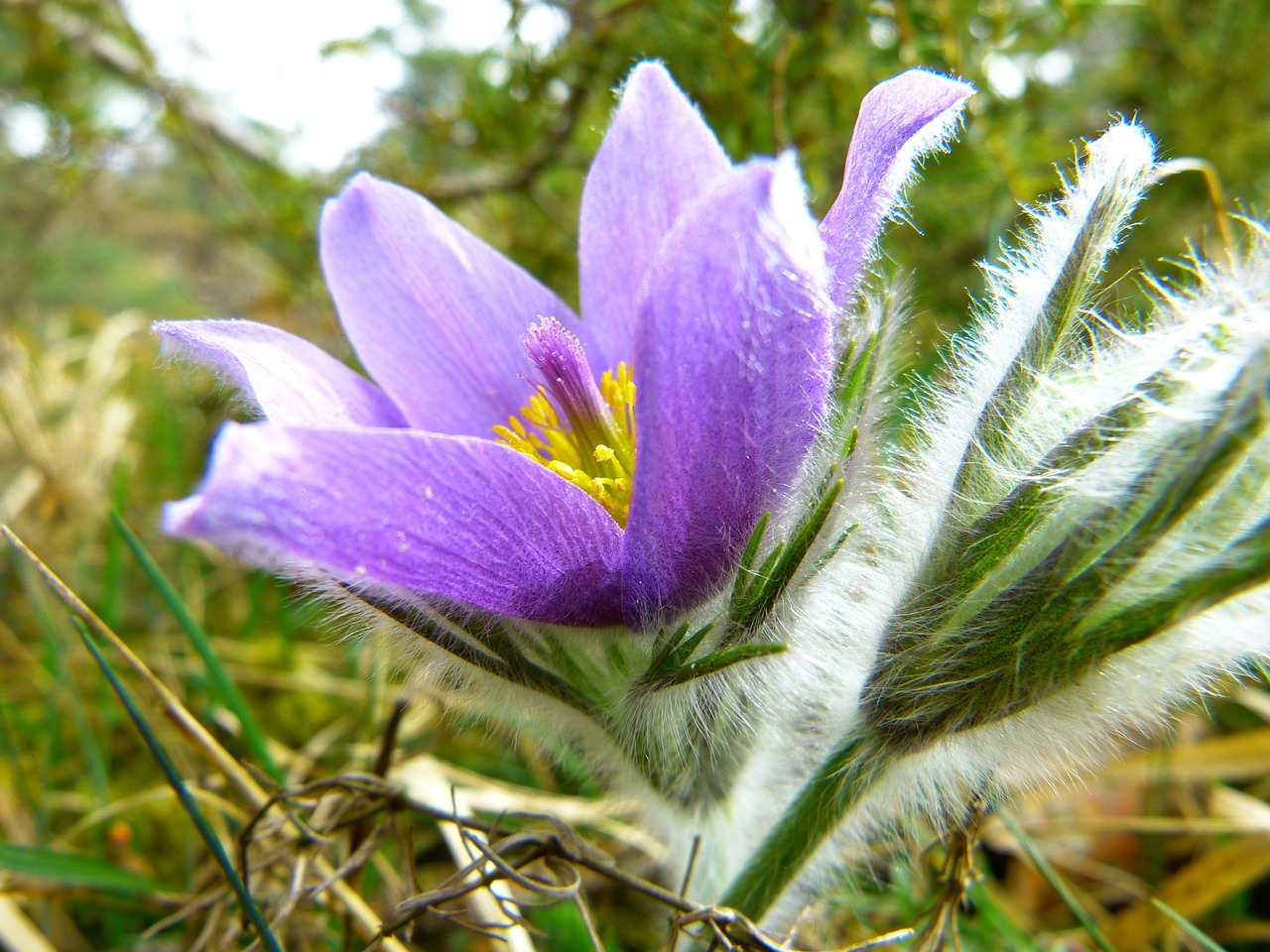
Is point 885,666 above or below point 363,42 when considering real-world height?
below

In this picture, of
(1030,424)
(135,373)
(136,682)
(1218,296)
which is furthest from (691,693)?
(135,373)

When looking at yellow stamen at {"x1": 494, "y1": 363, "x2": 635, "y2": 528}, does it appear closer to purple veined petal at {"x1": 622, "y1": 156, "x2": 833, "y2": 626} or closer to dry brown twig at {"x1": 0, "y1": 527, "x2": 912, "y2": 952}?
purple veined petal at {"x1": 622, "y1": 156, "x2": 833, "y2": 626}

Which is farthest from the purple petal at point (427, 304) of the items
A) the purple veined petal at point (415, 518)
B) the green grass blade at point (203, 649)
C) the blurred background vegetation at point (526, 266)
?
the green grass blade at point (203, 649)

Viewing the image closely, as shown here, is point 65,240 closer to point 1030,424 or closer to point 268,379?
point 268,379

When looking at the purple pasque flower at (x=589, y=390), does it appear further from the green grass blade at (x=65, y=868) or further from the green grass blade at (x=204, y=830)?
the green grass blade at (x=65, y=868)

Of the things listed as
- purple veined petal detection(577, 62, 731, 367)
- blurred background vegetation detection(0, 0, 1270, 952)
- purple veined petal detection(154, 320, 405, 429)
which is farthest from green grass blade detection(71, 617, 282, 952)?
purple veined petal detection(577, 62, 731, 367)

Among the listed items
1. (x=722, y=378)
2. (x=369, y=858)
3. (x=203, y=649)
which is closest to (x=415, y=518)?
(x=722, y=378)
